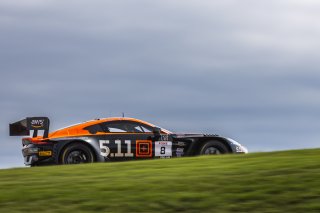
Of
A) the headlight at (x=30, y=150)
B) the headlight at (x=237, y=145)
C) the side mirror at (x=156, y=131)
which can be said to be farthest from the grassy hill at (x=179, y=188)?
the side mirror at (x=156, y=131)

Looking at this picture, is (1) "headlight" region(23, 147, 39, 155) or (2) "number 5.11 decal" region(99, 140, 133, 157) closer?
(1) "headlight" region(23, 147, 39, 155)

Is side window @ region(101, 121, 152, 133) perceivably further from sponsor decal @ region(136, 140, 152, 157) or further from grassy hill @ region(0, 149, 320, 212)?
grassy hill @ region(0, 149, 320, 212)

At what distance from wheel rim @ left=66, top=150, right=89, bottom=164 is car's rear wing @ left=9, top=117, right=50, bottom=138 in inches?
Answer: 35.2

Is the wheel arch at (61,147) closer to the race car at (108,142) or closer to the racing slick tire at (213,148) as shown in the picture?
the race car at (108,142)

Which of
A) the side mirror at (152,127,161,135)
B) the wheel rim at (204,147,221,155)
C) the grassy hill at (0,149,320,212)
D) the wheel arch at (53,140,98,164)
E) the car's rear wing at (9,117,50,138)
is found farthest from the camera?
the side mirror at (152,127,161,135)

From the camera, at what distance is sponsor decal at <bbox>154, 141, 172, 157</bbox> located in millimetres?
18469

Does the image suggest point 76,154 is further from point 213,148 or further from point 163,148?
point 213,148

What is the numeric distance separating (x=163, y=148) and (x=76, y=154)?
7.84 ft

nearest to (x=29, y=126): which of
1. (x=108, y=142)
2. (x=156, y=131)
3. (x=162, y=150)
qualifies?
(x=108, y=142)

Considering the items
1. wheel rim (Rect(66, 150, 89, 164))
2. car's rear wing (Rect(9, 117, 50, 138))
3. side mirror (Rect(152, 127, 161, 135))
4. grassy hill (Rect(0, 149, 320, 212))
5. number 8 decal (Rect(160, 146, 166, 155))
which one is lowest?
grassy hill (Rect(0, 149, 320, 212))

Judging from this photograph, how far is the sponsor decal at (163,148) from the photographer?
18469 mm

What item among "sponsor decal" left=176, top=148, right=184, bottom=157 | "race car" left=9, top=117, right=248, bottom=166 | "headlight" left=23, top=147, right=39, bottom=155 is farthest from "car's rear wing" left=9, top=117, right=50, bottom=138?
"sponsor decal" left=176, top=148, right=184, bottom=157

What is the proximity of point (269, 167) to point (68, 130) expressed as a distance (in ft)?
28.3

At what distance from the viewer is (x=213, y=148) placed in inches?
720
